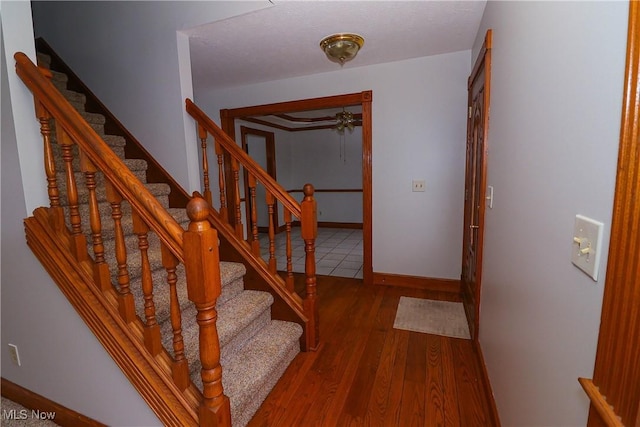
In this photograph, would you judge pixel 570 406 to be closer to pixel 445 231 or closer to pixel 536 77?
pixel 536 77

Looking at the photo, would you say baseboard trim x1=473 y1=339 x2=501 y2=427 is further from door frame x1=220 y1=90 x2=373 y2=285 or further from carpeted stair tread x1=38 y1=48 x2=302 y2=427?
door frame x1=220 y1=90 x2=373 y2=285

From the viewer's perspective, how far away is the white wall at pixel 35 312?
4.23 ft

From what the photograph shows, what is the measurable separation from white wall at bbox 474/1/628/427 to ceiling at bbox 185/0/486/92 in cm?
64

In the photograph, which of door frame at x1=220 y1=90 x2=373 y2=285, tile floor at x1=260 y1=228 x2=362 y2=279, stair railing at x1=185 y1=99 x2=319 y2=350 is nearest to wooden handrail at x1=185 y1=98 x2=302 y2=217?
stair railing at x1=185 y1=99 x2=319 y2=350

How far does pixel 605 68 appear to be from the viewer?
1.99 ft

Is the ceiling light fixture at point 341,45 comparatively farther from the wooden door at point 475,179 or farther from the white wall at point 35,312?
the white wall at point 35,312

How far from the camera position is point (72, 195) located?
1.31 meters

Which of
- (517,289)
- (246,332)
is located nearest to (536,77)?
(517,289)

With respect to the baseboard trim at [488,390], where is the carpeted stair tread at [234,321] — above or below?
above

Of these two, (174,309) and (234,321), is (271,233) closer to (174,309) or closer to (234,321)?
(234,321)

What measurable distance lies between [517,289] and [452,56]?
2.33 meters

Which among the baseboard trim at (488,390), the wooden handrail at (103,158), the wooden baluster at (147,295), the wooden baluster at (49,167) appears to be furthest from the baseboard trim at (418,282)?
the wooden baluster at (49,167)

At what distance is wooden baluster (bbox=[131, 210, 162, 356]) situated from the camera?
1.19 meters

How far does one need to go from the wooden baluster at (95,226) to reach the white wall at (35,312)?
0.68 ft
